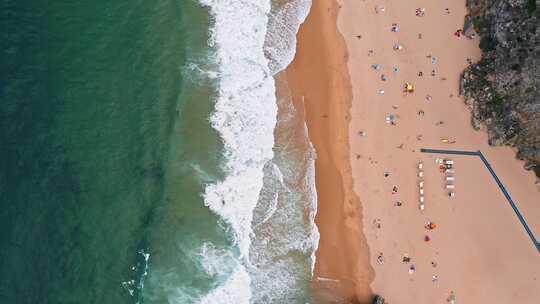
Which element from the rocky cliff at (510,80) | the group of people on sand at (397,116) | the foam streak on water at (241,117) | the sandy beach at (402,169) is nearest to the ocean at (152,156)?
the foam streak on water at (241,117)

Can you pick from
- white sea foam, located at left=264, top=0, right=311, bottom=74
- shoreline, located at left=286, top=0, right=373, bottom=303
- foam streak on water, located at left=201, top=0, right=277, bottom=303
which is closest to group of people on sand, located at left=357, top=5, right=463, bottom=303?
shoreline, located at left=286, top=0, right=373, bottom=303

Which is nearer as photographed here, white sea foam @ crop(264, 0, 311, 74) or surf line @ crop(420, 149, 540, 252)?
surf line @ crop(420, 149, 540, 252)

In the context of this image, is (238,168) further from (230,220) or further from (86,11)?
(86,11)

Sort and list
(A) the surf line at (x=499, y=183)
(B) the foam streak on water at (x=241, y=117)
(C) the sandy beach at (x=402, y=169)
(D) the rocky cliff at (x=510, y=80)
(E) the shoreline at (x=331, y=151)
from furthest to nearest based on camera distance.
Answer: (D) the rocky cliff at (x=510, y=80)
(A) the surf line at (x=499, y=183)
(C) the sandy beach at (x=402, y=169)
(E) the shoreline at (x=331, y=151)
(B) the foam streak on water at (x=241, y=117)

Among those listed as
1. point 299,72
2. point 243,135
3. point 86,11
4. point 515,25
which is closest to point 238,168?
point 243,135

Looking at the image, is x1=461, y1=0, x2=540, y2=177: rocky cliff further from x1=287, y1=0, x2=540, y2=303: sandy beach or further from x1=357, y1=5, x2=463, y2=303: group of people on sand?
x1=357, y1=5, x2=463, y2=303: group of people on sand

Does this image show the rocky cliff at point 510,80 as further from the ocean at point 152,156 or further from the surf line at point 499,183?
the ocean at point 152,156
